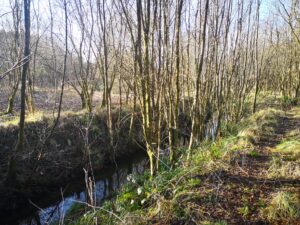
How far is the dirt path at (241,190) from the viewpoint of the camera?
378 cm

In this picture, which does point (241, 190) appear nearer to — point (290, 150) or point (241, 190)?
point (241, 190)

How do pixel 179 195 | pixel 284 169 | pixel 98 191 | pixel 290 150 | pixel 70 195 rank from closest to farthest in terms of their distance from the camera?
pixel 179 195
pixel 284 169
pixel 290 150
pixel 70 195
pixel 98 191

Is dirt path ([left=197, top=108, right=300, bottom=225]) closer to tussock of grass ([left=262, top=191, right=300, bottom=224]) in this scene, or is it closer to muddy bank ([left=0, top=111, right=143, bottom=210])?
tussock of grass ([left=262, top=191, right=300, bottom=224])

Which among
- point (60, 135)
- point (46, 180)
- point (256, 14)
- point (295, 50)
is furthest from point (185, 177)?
point (295, 50)

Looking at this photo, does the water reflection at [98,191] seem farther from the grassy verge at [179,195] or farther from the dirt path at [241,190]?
the dirt path at [241,190]

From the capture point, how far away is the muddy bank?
7.53m

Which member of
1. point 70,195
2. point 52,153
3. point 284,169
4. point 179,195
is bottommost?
point 70,195

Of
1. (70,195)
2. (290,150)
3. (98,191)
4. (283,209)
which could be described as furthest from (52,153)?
(283,209)

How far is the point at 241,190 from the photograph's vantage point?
438cm

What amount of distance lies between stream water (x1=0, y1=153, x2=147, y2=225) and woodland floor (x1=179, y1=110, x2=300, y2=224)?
255cm

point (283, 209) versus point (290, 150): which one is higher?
point (290, 150)

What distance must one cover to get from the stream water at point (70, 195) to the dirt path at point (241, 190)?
255cm

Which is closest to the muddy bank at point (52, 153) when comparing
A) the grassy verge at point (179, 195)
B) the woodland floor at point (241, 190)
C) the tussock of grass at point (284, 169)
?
the grassy verge at point (179, 195)

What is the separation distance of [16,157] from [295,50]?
48.3ft
